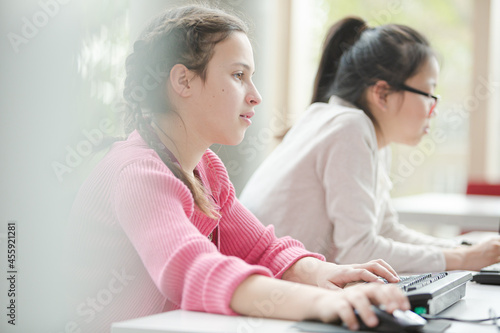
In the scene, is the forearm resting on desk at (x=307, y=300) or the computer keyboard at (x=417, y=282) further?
the computer keyboard at (x=417, y=282)

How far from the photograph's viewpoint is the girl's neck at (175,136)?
107 centimetres

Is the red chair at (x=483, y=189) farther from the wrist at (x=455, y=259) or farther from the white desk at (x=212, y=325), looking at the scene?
the white desk at (x=212, y=325)

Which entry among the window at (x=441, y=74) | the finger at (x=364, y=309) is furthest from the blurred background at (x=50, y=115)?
the window at (x=441, y=74)

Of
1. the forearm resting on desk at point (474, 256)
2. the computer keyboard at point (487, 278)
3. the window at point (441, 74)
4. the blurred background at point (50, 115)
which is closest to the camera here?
the blurred background at point (50, 115)

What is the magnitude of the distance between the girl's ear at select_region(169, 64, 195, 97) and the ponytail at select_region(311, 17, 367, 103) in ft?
2.52

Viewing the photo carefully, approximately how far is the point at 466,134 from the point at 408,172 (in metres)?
0.55

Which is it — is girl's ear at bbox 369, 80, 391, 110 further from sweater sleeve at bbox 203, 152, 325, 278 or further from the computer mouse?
the computer mouse

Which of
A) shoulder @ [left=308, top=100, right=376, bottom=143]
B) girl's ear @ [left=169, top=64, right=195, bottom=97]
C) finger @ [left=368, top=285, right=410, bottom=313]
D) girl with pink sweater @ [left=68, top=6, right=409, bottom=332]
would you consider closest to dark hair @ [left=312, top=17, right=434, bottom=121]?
shoulder @ [left=308, top=100, right=376, bottom=143]

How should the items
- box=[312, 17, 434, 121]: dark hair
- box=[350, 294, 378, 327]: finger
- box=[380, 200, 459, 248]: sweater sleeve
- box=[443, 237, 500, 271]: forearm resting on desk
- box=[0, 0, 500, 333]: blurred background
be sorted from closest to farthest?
box=[350, 294, 378, 327]: finger
box=[0, 0, 500, 333]: blurred background
box=[443, 237, 500, 271]: forearm resting on desk
box=[312, 17, 434, 121]: dark hair
box=[380, 200, 459, 248]: sweater sleeve

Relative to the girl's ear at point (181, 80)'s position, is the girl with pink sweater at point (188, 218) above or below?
below

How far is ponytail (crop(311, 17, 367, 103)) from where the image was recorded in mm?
1771

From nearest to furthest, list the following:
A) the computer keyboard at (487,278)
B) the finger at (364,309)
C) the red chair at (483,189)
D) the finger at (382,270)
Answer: the finger at (364,309) < the finger at (382,270) < the computer keyboard at (487,278) < the red chair at (483,189)

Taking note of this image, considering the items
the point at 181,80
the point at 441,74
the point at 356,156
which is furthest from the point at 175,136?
the point at 441,74

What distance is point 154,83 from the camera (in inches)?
42.4
